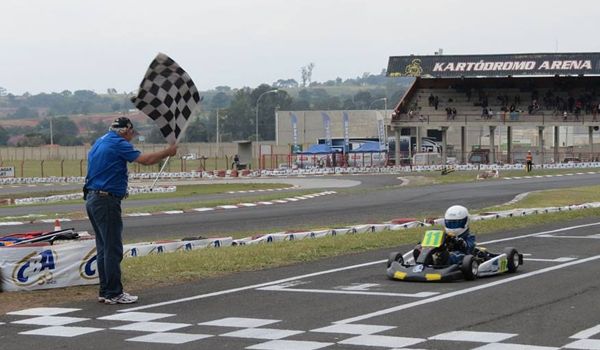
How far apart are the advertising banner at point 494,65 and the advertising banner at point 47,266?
6395cm

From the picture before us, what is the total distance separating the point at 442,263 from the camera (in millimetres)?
12430

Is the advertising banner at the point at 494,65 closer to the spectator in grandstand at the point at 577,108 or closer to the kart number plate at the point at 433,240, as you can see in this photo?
the spectator in grandstand at the point at 577,108

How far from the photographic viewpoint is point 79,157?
95.2m

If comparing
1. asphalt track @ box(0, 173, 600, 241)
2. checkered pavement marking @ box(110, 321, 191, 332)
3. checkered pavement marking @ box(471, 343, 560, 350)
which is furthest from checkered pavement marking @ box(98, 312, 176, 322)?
asphalt track @ box(0, 173, 600, 241)

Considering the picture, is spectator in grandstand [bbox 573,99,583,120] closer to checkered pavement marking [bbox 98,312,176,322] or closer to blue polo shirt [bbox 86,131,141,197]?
blue polo shirt [bbox 86,131,141,197]

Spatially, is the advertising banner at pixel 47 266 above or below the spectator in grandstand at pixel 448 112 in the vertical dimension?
below

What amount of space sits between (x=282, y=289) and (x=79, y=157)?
86468 mm

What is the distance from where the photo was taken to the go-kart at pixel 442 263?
12.1m

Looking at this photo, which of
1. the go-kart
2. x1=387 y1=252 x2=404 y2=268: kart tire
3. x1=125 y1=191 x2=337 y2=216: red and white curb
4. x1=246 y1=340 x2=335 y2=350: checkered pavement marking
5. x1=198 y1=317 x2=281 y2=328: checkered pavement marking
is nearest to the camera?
x1=246 y1=340 x2=335 y2=350: checkered pavement marking

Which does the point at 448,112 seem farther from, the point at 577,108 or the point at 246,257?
the point at 246,257

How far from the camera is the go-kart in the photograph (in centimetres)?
1215

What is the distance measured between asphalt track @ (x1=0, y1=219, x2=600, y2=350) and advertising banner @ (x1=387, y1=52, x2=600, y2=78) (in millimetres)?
61129

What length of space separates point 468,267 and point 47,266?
5127 millimetres

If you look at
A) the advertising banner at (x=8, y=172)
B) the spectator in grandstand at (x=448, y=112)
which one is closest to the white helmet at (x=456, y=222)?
the advertising banner at (x=8, y=172)
